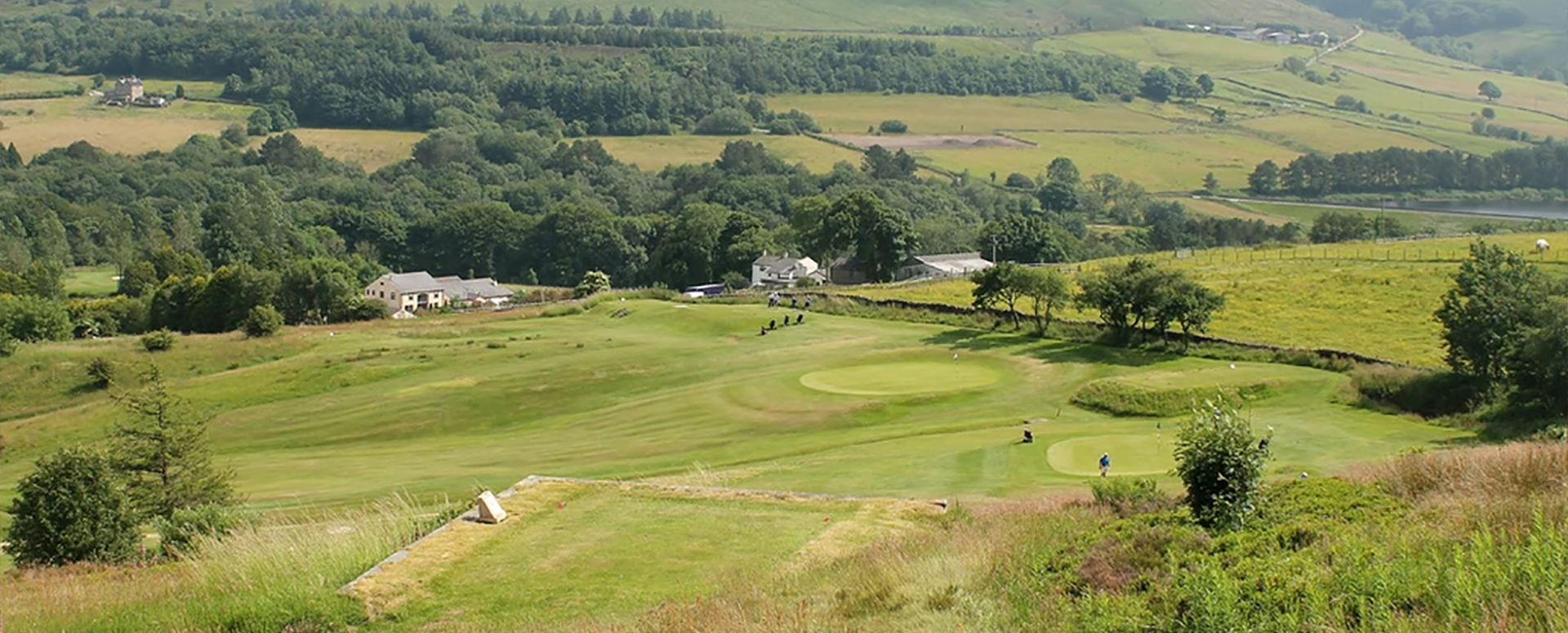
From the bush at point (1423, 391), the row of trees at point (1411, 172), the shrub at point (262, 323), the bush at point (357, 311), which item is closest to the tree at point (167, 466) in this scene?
the bush at point (1423, 391)

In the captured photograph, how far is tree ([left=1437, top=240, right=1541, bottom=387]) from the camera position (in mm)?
46094

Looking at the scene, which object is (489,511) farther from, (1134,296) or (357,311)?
(357,311)

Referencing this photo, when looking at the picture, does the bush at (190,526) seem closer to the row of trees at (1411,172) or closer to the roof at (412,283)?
the roof at (412,283)

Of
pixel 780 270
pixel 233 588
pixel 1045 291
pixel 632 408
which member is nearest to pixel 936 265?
pixel 780 270

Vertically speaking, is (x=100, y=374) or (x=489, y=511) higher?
(x=489, y=511)

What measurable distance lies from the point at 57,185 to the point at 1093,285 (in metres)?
160

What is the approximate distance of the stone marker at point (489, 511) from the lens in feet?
73.7

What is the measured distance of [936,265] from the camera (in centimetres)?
11231

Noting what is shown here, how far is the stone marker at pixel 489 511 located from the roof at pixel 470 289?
102 metres

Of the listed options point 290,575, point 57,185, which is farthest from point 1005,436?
point 57,185

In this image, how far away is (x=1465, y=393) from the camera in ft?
150

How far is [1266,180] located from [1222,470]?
175720mm

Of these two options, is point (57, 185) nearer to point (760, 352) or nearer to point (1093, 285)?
point (760, 352)

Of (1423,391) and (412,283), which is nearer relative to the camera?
(1423,391)
